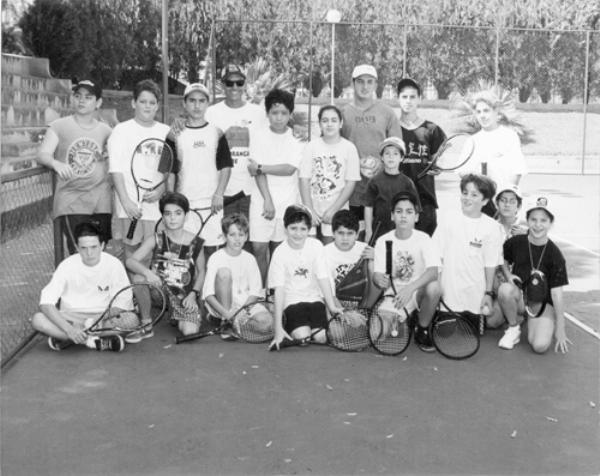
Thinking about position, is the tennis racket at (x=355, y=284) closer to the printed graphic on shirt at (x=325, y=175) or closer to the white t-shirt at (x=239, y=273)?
the white t-shirt at (x=239, y=273)

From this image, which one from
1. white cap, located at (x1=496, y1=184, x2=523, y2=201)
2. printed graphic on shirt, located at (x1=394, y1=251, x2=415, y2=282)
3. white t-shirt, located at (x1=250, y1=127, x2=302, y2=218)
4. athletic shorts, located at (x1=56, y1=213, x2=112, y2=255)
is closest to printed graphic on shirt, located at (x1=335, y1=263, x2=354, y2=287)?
printed graphic on shirt, located at (x1=394, y1=251, x2=415, y2=282)

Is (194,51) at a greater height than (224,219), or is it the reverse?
(194,51)

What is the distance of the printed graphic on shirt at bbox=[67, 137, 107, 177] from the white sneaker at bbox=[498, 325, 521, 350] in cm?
279

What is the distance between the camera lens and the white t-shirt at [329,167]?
5.86m

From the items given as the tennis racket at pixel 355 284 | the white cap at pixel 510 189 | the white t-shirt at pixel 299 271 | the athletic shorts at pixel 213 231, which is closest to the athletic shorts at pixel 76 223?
the athletic shorts at pixel 213 231

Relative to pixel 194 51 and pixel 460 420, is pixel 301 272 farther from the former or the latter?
pixel 194 51

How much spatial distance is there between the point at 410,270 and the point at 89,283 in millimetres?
1910

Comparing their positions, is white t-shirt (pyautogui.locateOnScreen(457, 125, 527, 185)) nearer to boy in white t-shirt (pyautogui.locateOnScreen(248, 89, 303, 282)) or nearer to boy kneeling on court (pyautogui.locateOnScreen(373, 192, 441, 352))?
boy kneeling on court (pyautogui.locateOnScreen(373, 192, 441, 352))

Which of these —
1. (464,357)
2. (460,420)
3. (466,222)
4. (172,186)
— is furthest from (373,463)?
(172,186)

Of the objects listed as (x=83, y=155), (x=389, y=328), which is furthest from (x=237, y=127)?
(x=389, y=328)

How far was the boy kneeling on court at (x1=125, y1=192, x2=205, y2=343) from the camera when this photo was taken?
212 inches

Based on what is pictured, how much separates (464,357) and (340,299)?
911 millimetres

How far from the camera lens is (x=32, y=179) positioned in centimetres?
568

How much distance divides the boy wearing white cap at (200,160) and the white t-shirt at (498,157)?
1724mm
